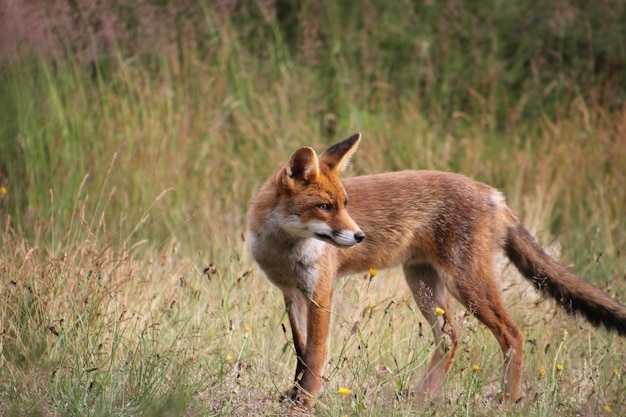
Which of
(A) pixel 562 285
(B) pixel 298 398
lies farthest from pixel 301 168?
(A) pixel 562 285

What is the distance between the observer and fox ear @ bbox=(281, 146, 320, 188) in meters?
5.03

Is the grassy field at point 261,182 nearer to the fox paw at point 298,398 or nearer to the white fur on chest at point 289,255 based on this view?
the fox paw at point 298,398

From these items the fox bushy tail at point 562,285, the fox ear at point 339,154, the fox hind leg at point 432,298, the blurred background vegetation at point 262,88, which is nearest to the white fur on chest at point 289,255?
the fox ear at point 339,154

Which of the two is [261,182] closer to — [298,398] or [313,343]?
[313,343]

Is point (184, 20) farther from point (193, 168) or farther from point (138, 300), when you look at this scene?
point (138, 300)

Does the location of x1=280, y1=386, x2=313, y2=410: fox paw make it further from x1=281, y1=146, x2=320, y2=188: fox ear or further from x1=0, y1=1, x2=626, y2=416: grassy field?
x1=281, y1=146, x2=320, y2=188: fox ear

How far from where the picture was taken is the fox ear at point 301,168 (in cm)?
503

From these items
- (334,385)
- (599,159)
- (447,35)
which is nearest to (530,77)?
(447,35)

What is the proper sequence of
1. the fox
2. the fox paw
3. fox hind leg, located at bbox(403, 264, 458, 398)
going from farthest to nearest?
fox hind leg, located at bbox(403, 264, 458, 398)
the fox
the fox paw

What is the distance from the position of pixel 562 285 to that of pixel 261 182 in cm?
396

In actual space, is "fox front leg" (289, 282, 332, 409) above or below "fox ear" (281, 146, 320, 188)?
below

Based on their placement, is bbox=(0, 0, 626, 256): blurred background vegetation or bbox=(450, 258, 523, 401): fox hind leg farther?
bbox=(0, 0, 626, 256): blurred background vegetation

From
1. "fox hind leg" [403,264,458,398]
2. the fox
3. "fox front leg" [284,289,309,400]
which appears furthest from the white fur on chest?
"fox hind leg" [403,264,458,398]

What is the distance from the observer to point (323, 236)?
4957mm
